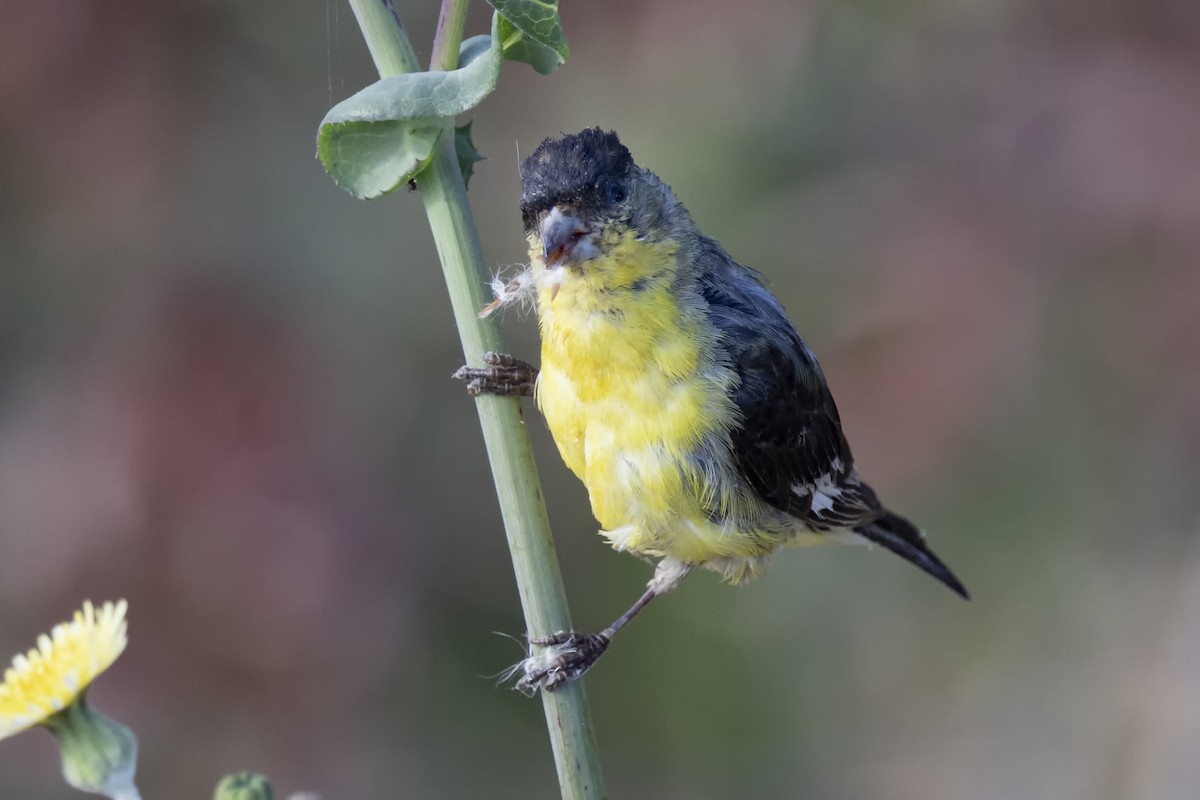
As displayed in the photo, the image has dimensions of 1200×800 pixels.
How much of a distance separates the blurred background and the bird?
51.6 inches

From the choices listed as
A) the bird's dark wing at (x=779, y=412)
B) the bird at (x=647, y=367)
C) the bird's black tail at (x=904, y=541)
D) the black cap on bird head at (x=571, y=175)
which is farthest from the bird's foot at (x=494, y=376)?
the bird's black tail at (x=904, y=541)

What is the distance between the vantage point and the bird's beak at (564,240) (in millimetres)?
2057

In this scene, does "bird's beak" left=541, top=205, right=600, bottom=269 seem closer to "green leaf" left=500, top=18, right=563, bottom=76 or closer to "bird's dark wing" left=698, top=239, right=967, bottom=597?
"bird's dark wing" left=698, top=239, right=967, bottom=597

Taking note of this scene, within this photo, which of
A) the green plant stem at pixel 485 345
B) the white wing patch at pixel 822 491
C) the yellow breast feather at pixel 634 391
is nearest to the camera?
the green plant stem at pixel 485 345

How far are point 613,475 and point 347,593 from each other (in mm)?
1576

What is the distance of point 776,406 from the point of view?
2498mm

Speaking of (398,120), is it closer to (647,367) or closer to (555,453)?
(647,367)

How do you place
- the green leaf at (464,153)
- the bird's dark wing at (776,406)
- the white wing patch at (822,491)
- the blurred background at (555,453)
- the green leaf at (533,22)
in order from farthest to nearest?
the blurred background at (555,453)
the white wing patch at (822,491)
the bird's dark wing at (776,406)
the green leaf at (464,153)
the green leaf at (533,22)

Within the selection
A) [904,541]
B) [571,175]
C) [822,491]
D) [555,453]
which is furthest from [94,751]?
Result: [555,453]

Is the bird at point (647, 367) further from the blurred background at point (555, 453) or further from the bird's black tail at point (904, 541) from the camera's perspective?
the blurred background at point (555, 453)

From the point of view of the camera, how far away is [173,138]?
3.72m

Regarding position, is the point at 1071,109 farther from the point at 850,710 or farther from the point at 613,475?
the point at 613,475

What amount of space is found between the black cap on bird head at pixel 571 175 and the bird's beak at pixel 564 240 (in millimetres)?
32

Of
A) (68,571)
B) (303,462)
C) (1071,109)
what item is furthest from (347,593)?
(1071,109)
